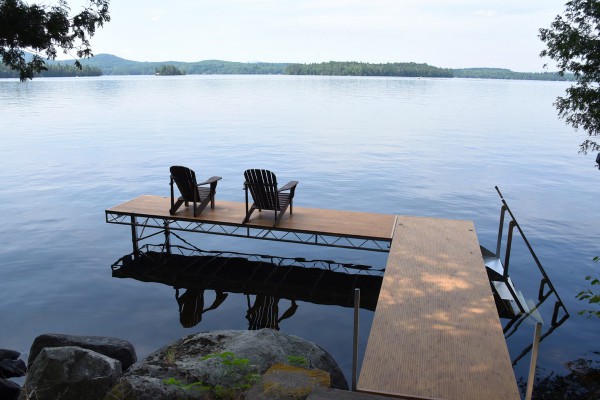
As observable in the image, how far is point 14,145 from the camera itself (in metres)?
25.7

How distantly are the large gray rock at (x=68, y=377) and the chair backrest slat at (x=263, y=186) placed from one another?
14.6 ft

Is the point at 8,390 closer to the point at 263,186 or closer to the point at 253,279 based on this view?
the point at 253,279

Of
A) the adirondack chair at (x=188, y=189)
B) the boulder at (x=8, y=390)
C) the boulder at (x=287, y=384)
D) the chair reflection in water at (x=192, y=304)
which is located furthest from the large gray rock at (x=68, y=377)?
the adirondack chair at (x=188, y=189)

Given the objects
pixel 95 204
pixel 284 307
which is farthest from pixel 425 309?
pixel 95 204

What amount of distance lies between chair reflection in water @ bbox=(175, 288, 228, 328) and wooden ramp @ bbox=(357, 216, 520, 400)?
Answer: 3088mm

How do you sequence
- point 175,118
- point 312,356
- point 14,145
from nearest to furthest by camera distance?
point 312,356 < point 14,145 < point 175,118

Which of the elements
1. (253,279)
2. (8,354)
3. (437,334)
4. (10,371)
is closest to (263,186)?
(253,279)

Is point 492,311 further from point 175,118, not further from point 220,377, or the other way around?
point 175,118

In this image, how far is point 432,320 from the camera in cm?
512

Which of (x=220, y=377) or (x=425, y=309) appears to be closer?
(x=220, y=377)

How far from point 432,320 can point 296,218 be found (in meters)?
4.42

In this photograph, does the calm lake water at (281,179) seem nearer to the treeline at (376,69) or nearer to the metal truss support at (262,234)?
the metal truss support at (262,234)

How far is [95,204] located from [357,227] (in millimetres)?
8936

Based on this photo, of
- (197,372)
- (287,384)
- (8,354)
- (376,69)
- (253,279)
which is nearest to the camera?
(287,384)
